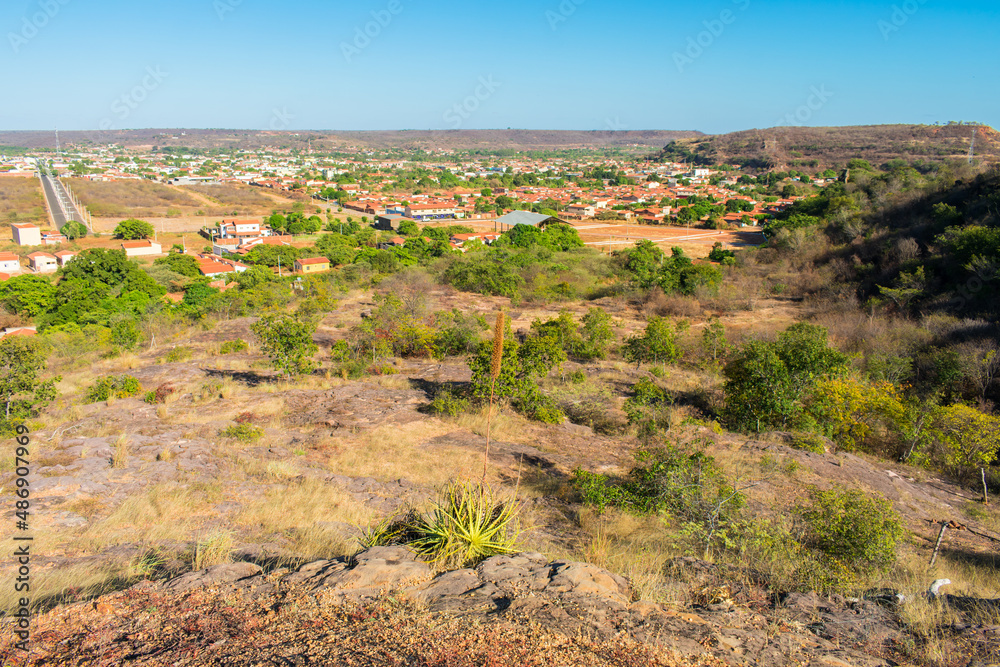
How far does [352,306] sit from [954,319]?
1981 centimetres

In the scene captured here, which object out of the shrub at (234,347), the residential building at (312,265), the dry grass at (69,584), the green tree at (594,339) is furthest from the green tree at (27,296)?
the dry grass at (69,584)

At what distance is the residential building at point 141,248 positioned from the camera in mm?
41688

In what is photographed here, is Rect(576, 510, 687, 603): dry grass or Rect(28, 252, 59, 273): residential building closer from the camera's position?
Rect(576, 510, 687, 603): dry grass

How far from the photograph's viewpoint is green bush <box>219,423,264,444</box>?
8.81 meters

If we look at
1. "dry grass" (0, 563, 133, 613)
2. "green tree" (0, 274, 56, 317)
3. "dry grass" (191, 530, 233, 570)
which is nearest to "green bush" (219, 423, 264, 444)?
"dry grass" (191, 530, 233, 570)

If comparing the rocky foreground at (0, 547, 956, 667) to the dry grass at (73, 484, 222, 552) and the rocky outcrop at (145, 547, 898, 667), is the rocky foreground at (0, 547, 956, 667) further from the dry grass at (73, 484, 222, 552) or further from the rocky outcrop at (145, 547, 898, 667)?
the dry grass at (73, 484, 222, 552)

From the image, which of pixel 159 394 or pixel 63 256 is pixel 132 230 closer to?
pixel 63 256

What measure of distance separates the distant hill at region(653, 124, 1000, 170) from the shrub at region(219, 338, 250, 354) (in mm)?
73705

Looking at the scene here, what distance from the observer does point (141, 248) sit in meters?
42.2

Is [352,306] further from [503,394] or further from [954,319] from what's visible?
[954,319]

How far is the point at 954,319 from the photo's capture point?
1602cm

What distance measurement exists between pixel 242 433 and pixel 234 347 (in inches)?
313

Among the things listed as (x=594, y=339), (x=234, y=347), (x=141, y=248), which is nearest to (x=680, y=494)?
(x=594, y=339)

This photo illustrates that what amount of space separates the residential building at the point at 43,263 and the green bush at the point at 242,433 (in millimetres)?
35628
